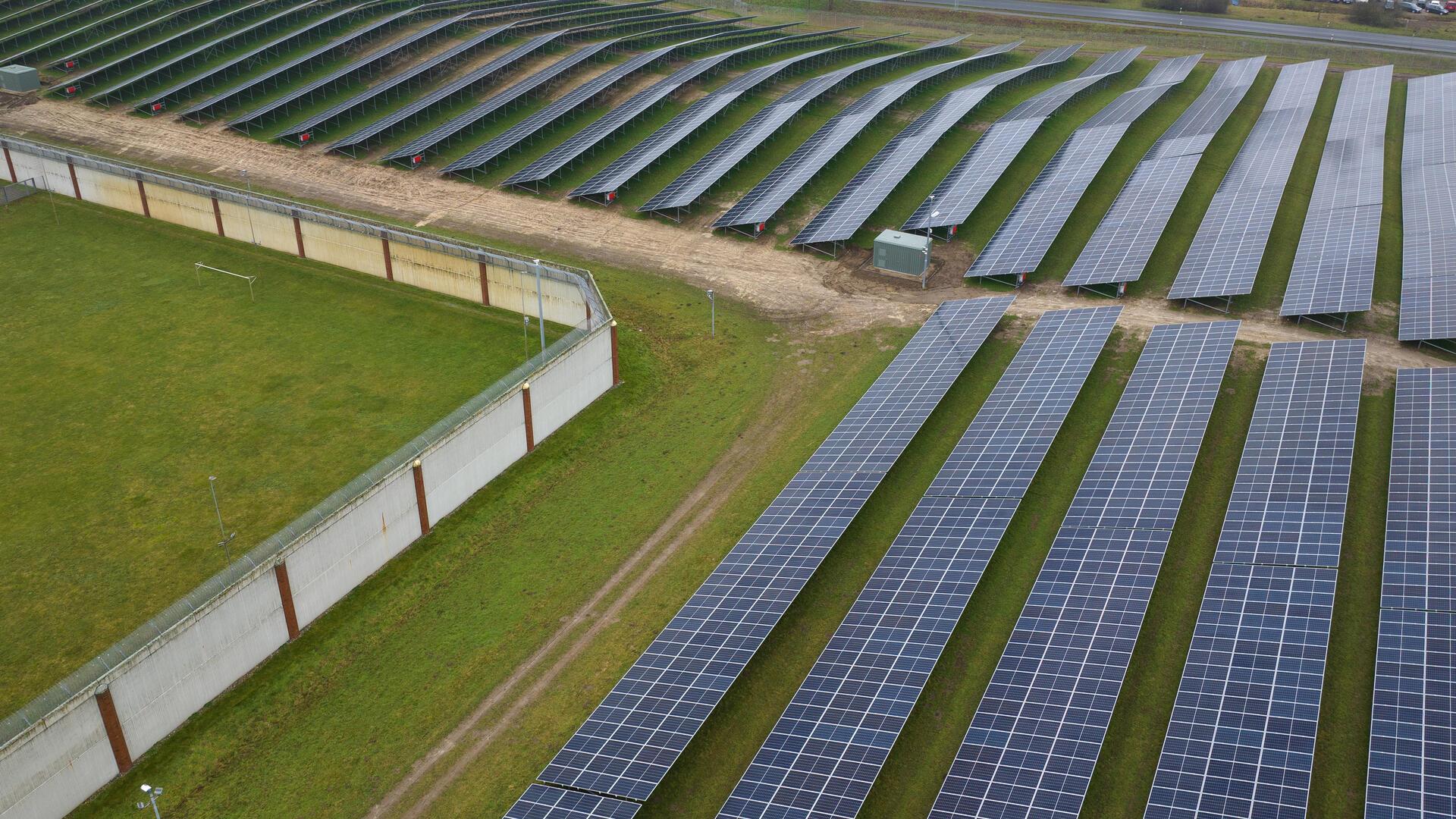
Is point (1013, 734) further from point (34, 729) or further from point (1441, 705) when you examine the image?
point (34, 729)

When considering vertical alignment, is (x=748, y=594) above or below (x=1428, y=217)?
below

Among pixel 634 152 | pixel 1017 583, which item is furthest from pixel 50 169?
pixel 1017 583

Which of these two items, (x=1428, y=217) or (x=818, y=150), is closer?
(x=1428, y=217)

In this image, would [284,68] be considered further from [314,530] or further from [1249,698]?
[1249,698]

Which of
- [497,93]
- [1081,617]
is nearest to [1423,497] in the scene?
[1081,617]

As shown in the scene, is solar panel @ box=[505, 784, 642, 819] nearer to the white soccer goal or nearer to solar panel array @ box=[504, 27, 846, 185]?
the white soccer goal
